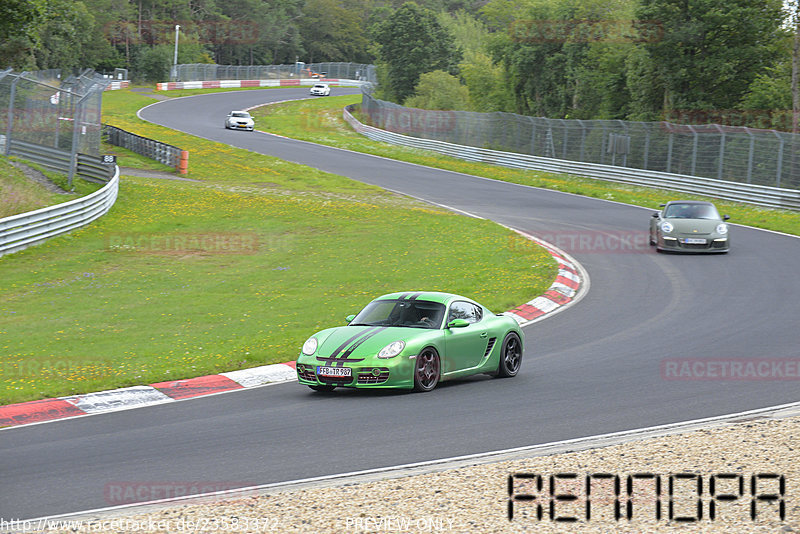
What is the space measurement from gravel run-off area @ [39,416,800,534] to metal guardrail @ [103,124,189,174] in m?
35.0

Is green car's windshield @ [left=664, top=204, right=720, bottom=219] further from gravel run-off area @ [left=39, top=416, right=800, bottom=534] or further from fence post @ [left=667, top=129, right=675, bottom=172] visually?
gravel run-off area @ [left=39, top=416, right=800, bottom=534]

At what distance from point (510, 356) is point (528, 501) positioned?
235 inches

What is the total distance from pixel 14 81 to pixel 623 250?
17449 mm

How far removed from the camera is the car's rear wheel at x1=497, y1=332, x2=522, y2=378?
492 inches

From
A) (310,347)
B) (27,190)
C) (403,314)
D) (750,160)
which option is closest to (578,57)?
(750,160)

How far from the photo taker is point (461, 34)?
437 ft

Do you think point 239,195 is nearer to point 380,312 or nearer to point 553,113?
point 380,312

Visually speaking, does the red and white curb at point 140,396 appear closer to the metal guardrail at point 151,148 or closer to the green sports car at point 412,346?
the green sports car at point 412,346

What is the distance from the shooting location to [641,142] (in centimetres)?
4131

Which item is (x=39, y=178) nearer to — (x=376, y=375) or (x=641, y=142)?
(x=376, y=375)

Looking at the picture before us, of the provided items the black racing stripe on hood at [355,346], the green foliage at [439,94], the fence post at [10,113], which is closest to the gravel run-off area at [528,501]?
the black racing stripe on hood at [355,346]

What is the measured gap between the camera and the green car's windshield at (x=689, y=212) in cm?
2506

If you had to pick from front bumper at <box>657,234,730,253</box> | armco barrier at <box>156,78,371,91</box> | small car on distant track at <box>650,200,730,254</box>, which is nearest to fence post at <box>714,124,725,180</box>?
small car on distant track at <box>650,200,730,254</box>

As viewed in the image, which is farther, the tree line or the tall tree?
the tree line
